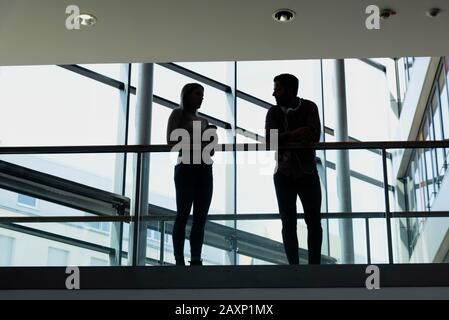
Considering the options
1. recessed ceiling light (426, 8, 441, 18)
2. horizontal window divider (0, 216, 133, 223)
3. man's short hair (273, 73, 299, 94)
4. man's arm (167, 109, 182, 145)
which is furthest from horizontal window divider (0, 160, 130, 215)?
recessed ceiling light (426, 8, 441, 18)

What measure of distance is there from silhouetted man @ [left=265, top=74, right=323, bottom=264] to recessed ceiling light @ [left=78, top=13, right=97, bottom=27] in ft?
7.62

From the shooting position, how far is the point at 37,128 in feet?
44.6

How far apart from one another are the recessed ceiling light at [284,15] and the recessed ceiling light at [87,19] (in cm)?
182

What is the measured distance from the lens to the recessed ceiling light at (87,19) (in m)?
8.02

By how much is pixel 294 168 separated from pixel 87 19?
2835 millimetres

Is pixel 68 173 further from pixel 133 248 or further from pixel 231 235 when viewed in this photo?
pixel 231 235

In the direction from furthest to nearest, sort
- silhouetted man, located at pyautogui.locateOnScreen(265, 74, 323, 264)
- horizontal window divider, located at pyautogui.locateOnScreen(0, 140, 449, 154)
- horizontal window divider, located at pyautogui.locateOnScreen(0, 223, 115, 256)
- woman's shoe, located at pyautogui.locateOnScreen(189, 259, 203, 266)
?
horizontal window divider, located at pyautogui.locateOnScreen(0, 140, 449, 154)
horizontal window divider, located at pyautogui.locateOnScreen(0, 223, 115, 256)
woman's shoe, located at pyautogui.locateOnScreen(189, 259, 203, 266)
silhouetted man, located at pyautogui.locateOnScreen(265, 74, 323, 264)

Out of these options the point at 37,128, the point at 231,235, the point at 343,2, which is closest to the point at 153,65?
the point at 37,128

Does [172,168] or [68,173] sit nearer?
[172,168]

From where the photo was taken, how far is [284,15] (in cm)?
802

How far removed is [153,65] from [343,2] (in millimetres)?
7686

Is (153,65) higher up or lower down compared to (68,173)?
higher up

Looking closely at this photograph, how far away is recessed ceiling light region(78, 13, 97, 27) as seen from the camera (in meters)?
8.02

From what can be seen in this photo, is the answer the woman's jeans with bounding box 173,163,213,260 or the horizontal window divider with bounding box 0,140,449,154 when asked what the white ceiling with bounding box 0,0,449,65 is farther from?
the woman's jeans with bounding box 173,163,213,260
